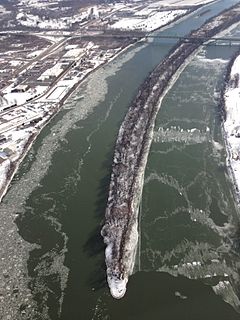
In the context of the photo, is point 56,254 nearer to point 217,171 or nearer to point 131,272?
point 131,272

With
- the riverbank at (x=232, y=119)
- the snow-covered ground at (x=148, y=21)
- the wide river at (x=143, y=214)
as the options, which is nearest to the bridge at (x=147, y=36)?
the snow-covered ground at (x=148, y=21)

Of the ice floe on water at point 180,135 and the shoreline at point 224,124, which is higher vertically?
the shoreline at point 224,124

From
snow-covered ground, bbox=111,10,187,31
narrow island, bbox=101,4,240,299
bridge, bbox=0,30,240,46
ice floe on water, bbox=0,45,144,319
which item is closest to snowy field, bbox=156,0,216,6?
snow-covered ground, bbox=111,10,187,31

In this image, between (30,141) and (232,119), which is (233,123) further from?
(30,141)

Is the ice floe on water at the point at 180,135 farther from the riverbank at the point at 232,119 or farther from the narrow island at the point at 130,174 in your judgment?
the riverbank at the point at 232,119

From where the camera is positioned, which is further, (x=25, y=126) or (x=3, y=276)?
(x=25, y=126)

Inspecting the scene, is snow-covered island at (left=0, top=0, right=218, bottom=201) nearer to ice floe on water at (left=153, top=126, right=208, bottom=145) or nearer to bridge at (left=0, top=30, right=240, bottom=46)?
bridge at (left=0, top=30, right=240, bottom=46)

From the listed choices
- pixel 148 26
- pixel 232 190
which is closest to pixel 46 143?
pixel 232 190
